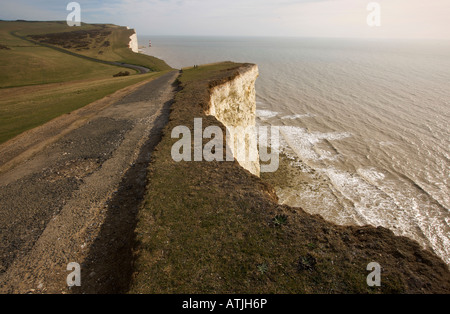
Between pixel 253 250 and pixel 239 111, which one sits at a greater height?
pixel 239 111

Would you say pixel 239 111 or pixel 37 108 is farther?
pixel 239 111

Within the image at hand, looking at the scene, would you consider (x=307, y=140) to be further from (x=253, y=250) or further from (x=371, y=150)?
(x=253, y=250)

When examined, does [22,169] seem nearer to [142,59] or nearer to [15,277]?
[15,277]

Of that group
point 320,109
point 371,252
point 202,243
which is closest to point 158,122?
point 202,243

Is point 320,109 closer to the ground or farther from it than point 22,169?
farther from it
